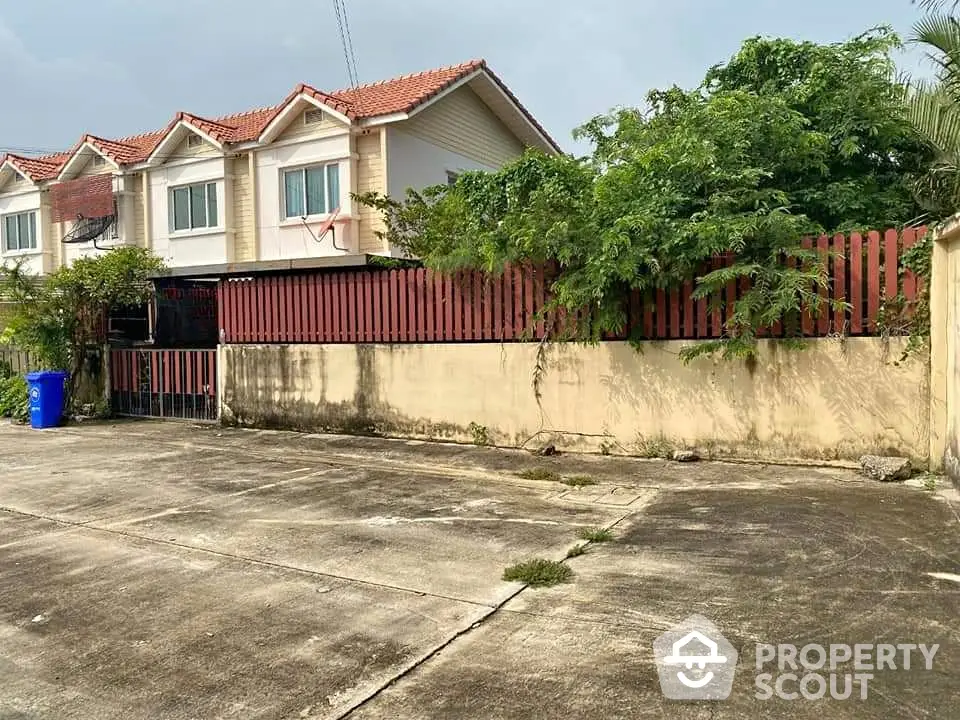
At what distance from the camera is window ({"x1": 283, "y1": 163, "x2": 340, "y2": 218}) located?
1517 cm

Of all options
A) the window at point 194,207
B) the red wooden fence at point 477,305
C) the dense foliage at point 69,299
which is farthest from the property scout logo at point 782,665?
the window at point 194,207

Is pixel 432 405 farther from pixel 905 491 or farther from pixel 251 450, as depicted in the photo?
pixel 905 491

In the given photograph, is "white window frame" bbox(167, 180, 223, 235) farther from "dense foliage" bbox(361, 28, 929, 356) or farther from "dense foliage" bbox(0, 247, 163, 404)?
"dense foliage" bbox(361, 28, 929, 356)

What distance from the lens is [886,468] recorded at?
275 inches

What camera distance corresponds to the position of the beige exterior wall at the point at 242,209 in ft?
54.2

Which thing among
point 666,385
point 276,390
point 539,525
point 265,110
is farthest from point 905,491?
point 265,110

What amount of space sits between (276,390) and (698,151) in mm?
7252

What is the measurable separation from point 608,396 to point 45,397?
10.2 meters

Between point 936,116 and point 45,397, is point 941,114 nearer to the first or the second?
point 936,116

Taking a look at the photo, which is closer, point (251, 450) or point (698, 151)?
point (698, 151)

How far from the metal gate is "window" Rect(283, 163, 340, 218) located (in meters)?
4.42

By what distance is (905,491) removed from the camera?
21.6ft

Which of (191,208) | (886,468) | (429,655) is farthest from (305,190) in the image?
(429,655)

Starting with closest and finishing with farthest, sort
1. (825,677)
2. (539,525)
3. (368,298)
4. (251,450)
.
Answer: (825,677), (539,525), (251,450), (368,298)
